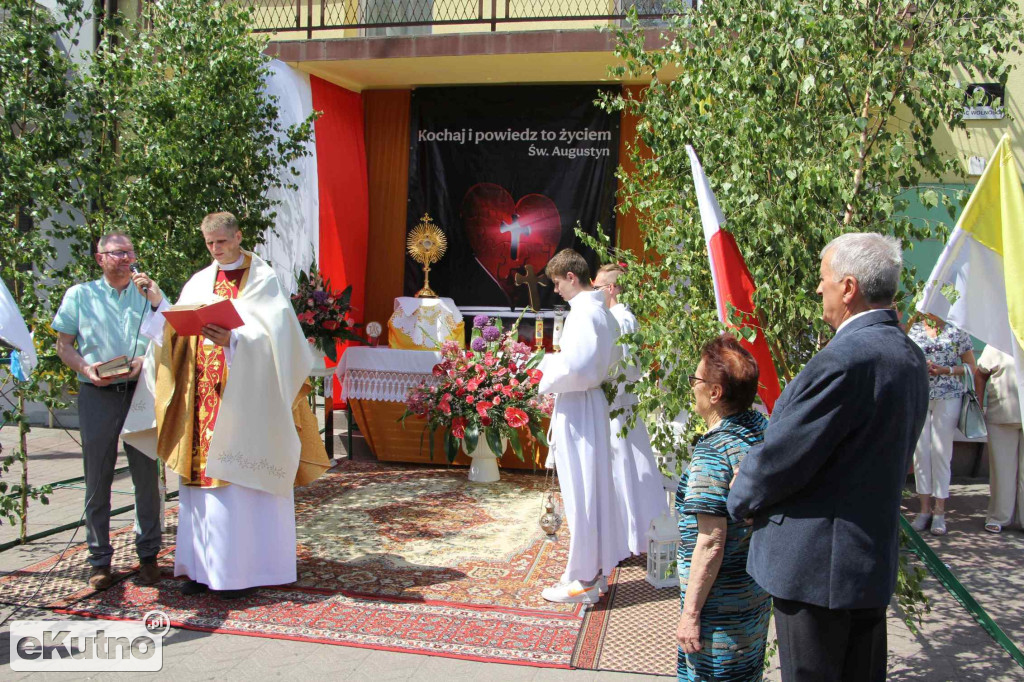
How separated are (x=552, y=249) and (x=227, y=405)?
5.62 metres

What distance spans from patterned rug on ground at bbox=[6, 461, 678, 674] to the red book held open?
1.50m

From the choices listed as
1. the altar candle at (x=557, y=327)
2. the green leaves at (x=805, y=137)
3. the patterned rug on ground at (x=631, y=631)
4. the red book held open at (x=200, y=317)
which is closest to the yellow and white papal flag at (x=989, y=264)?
the green leaves at (x=805, y=137)

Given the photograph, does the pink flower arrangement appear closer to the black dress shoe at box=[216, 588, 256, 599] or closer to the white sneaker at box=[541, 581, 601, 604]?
the white sneaker at box=[541, 581, 601, 604]

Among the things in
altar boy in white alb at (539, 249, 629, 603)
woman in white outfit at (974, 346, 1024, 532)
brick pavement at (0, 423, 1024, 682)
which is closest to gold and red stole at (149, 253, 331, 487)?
brick pavement at (0, 423, 1024, 682)

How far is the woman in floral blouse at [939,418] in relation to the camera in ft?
21.5

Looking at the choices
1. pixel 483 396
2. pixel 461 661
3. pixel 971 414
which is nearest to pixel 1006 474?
pixel 971 414

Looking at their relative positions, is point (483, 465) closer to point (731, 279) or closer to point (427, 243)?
point (427, 243)

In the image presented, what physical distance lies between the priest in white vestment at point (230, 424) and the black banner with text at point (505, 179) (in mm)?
5096

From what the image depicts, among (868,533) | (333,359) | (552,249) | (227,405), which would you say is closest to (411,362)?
(333,359)

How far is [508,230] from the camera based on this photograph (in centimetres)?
996

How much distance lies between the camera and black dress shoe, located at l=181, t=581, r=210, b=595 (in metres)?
4.90

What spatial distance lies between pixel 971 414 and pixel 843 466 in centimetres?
528

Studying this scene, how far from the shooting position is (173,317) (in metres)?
4.43

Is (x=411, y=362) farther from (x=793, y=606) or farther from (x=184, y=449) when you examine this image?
(x=793, y=606)
